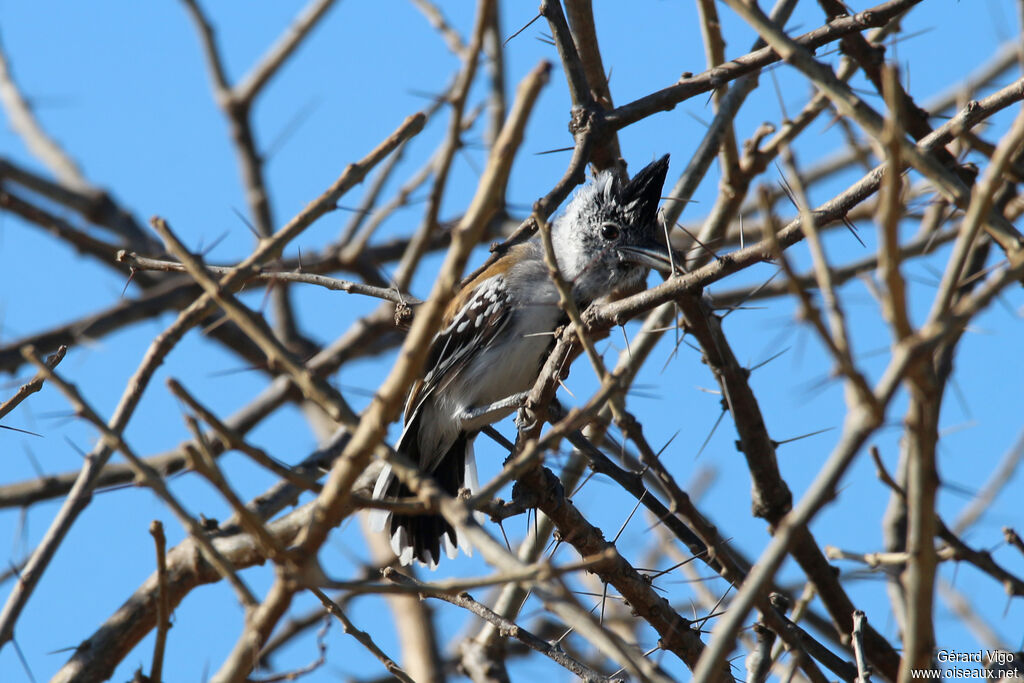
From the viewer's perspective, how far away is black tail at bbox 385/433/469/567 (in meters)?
5.85

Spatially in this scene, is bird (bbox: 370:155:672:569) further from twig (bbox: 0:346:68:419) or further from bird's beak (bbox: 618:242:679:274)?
twig (bbox: 0:346:68:419)

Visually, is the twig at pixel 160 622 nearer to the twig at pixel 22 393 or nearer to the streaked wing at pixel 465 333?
the twig at pixel 22 393

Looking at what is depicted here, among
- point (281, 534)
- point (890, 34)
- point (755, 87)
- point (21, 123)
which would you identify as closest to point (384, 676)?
point (281, 534)

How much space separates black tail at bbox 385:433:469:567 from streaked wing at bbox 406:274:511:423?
1.30 ft

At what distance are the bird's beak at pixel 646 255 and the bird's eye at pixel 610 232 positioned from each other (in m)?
0.15

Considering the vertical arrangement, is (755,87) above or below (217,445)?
above

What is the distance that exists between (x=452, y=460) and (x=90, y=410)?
380 centimetres

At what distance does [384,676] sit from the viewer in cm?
632

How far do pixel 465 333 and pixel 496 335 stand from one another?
0.21 meters

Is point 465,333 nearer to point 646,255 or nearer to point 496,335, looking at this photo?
point 496,335

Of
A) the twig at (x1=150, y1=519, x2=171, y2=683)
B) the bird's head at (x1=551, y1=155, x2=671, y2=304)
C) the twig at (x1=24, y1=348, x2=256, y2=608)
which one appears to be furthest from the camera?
the bird's head at (x1=551, y1=155, x2=671, y2=304)

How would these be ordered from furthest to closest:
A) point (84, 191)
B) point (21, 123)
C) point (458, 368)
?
point (21, 123) → point (84, 191) → point (458, 368)

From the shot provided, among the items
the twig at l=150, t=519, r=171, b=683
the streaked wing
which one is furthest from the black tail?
the twig at l=150, t=519, r=171, b=683

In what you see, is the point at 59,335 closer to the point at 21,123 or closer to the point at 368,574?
the point at 368,574
